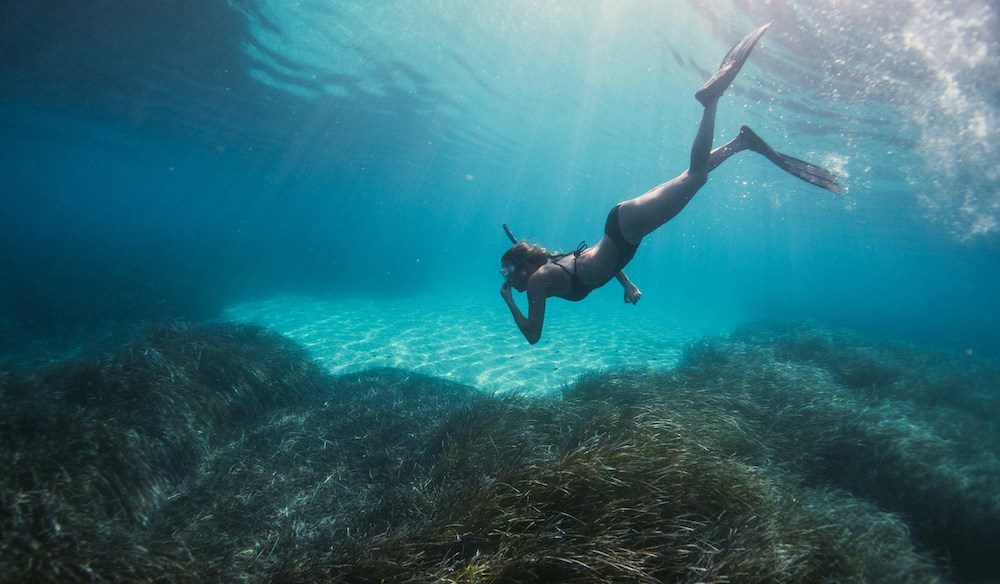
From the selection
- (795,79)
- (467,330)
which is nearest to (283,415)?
(467,330)

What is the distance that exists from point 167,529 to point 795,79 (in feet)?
75.4

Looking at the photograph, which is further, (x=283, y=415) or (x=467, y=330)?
(x=467, y=330)

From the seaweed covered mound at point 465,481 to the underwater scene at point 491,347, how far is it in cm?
4

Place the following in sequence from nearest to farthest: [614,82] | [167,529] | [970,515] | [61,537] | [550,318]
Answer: [61,537]
[167,529]
[970,515]
[614,82]
[550,318]

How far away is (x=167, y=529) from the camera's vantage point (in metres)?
4.03

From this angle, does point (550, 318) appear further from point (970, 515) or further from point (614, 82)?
point (970, 515)

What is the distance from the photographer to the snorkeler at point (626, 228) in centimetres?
446

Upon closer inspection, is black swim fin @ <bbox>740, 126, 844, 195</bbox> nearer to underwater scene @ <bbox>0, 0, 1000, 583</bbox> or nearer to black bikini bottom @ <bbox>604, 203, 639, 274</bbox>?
underwater scene @ <bbox>0, 0, 1000, 583</bbox>

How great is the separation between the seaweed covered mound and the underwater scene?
4 centimetres

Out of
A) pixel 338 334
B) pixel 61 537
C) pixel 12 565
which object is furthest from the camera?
pixel 338 334

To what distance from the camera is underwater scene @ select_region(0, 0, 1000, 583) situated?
10.7 feet

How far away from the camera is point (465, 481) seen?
418cm

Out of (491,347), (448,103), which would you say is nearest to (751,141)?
(491,347)

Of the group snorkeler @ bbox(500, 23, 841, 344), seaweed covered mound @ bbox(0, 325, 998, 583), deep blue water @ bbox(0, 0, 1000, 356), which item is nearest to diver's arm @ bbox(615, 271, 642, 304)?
snorkeler @ bbox(500, 23, 841, 344)
